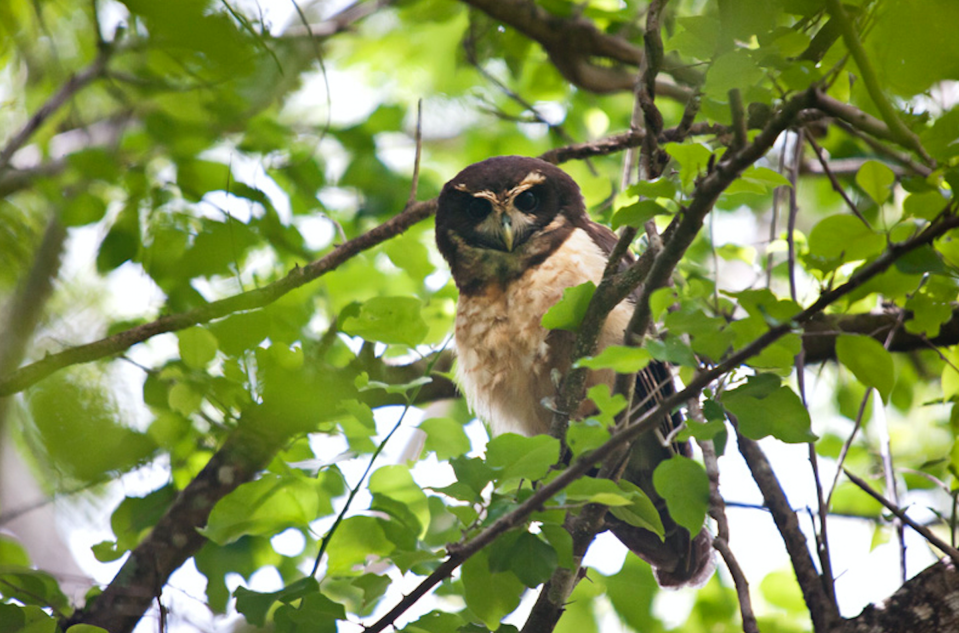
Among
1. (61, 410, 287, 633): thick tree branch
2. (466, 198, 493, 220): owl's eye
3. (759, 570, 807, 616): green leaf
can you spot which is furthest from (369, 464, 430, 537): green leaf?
(759, 570, 807, 616): green leaf

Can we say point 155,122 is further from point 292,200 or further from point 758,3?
point 758,3

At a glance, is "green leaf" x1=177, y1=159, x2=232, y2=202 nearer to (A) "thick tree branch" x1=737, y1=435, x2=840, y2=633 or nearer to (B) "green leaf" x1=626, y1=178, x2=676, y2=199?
(B) "green leaf" x1=626, y1=178, x2=676, y2=199

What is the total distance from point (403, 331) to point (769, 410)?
115cm

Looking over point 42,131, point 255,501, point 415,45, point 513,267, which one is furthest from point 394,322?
point 415,45

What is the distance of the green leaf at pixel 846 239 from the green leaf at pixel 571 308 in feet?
1.86

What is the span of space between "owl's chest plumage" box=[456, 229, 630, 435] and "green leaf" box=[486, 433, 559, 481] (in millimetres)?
1388

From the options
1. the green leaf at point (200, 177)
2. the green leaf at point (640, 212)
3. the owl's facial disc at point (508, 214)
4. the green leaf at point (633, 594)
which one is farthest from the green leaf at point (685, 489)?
the owl's facial disc at point (508, 214)

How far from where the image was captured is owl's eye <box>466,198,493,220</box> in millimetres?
3864

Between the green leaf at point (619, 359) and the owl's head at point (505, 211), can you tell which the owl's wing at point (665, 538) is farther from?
the green leaf at point (619, 359)

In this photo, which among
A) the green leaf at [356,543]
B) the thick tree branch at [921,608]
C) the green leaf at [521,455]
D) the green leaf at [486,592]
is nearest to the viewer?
the green leaf at [521,455]

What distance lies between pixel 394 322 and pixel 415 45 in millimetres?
3822

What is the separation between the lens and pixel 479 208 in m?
3.92

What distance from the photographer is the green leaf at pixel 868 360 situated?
1.66 metres

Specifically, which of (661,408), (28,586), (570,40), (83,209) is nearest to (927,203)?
(661,408)
